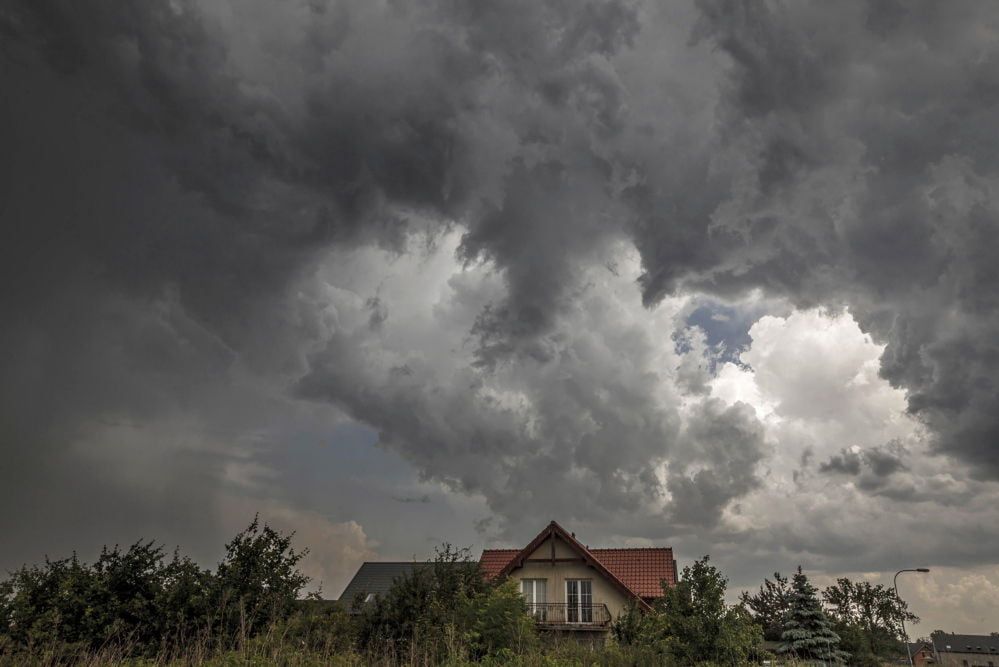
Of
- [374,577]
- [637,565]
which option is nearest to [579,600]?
[637,565]

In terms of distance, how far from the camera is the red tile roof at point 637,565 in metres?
38.9

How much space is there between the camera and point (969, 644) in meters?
134

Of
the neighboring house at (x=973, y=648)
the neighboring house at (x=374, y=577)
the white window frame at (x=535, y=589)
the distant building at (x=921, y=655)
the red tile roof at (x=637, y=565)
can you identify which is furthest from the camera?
the neighboring house at (x=973, y=648)

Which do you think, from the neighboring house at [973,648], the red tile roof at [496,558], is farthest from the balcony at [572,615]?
the neighboring house at [973,648]

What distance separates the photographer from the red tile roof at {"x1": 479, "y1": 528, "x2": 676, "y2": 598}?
1532 inches

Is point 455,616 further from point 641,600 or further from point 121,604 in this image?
point 641,600

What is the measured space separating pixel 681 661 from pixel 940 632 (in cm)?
16618

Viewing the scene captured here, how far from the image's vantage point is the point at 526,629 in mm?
18281

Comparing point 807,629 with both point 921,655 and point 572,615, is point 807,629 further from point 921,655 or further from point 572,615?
point 921,655

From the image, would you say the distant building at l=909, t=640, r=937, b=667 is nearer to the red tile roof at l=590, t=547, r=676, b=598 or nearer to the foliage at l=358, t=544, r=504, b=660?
the red tile roof at l=590, t=547, r=676, b=598

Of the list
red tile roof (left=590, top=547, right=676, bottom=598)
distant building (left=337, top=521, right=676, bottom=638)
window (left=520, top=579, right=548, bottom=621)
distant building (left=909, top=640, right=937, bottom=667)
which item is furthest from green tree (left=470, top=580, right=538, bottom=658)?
distant building (left=909, top=640, right=937, bottom=667)

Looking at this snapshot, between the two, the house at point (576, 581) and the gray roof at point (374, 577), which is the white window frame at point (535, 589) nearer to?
the house at point (576, 581)

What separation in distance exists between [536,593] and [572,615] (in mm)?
2414

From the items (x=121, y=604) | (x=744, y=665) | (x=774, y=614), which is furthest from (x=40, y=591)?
(x=774, y=614)
